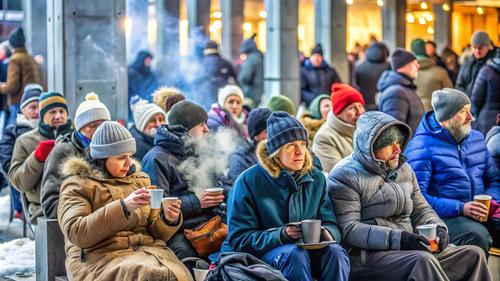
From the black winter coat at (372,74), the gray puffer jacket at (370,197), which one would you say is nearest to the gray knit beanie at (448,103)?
the gray puffer jacket at (370,197)

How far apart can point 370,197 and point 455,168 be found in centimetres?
132

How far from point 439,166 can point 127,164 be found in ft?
8.40

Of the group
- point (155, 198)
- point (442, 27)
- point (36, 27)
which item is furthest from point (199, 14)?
point (155, 198)

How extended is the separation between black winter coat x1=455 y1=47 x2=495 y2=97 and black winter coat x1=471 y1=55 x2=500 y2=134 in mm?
699

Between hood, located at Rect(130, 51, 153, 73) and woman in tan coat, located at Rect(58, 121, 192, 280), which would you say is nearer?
woman in tan coat, located at Rect(58, 121, 192, 280)

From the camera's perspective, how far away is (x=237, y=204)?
6664 millimetres

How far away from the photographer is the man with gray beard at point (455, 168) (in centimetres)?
783

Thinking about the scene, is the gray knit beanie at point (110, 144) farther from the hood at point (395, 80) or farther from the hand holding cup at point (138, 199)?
the hood at point (395, 80)

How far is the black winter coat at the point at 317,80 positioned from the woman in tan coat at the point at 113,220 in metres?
10.3

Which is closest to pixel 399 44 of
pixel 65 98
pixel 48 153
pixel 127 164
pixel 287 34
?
pixel 287 34

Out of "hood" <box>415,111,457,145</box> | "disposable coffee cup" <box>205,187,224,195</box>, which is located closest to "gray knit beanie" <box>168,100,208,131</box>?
"disposable coffee cup" <box>205,187,224,195</box>

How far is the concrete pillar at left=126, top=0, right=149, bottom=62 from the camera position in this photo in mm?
21844

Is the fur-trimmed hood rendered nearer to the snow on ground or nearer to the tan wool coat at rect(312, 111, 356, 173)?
the tan wool coat at rect(312, 111, 356, 173)

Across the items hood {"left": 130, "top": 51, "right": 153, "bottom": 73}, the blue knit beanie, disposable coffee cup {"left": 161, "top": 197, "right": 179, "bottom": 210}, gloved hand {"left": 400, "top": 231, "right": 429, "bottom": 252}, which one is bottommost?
gloved hand {"left": 400, "top": 231, "right": 429, "bottom": 252}
